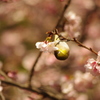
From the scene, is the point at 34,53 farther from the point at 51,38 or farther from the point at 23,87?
the point at 51,38

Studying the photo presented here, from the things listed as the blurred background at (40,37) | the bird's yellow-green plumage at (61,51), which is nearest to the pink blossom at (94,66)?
the bird's yellow-green plumage at (61,51)

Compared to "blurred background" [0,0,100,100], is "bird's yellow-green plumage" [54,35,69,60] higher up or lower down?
lower down

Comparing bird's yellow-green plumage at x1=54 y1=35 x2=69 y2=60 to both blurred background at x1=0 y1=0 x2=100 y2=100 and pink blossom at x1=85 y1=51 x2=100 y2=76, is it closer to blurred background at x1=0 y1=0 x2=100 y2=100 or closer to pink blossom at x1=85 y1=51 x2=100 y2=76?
pink blossom at x1=85 y1=51 x2=100 y2=76

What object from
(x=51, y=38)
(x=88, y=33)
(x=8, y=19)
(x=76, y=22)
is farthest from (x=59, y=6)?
(x=51, y=38)

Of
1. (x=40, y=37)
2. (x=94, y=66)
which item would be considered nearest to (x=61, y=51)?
(x=94, y=66)

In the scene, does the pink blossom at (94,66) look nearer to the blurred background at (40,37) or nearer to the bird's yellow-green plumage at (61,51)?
the bird's yellow-green plumage at (61,51)

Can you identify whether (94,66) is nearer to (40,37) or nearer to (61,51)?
(61,51)

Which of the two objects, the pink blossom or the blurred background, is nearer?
the pink blossom

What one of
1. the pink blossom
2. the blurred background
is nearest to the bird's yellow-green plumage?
the pink blossom
